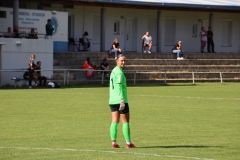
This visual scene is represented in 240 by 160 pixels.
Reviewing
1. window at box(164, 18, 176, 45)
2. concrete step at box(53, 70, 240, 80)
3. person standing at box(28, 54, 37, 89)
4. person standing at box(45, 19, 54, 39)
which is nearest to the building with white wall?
window at box(164, 18, 176, 45)

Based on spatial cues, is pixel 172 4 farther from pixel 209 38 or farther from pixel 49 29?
pixel 49 29

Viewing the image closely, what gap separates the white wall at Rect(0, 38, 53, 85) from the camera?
121ft

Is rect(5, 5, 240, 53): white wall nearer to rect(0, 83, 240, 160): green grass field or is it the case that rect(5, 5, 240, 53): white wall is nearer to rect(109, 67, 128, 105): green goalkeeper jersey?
rect(0, 83, 240, 160): green grass field

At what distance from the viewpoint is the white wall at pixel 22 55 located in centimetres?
3684

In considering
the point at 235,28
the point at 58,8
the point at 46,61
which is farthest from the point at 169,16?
the point at 46,61

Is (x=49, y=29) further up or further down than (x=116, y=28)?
further down

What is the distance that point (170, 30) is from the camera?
53531 millimetres

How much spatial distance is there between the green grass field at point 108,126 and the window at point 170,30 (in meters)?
23.2

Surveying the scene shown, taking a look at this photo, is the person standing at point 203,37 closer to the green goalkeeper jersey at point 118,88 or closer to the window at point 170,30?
the window at point 170,30

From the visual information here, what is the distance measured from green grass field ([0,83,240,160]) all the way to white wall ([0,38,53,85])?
7068mm

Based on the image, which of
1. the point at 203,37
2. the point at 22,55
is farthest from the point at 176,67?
the point at 22,55

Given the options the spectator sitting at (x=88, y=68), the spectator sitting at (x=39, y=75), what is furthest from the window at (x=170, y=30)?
the spectator sitting at (x=39, y=75)

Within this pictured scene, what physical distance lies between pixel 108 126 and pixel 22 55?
20584 mm

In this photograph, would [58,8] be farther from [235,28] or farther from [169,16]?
[235,28]
